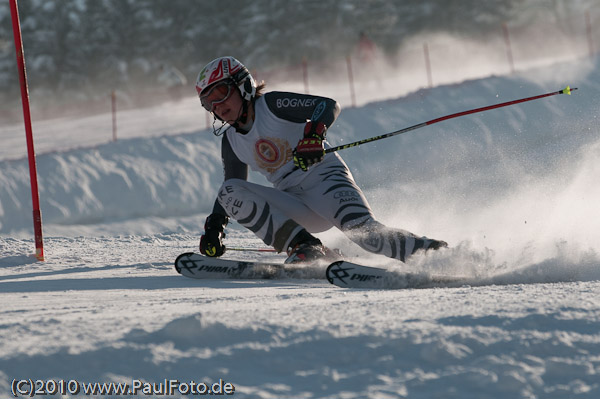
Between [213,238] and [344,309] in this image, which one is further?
[213,238]

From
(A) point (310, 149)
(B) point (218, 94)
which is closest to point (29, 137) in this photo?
(B) point (218, 94)

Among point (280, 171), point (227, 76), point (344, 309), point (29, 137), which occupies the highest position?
point (227, 76)

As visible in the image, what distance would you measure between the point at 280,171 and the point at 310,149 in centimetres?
63

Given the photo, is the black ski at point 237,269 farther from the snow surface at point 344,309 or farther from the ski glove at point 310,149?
the ski glove at point 310,149

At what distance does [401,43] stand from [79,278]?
32.8 meters

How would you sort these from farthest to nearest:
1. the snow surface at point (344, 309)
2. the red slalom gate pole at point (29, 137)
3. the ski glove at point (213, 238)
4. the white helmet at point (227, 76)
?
the red slalom gate pole at point (29, 137), the ski glove at point (213, 238), the white helmet at point (227, 76), the snow surface at point (344, 309)

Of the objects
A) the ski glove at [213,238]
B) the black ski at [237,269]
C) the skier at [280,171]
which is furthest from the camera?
the ski glove at [213,238]

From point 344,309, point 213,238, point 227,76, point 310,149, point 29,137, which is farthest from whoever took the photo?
point 29,137

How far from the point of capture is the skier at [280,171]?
457 cm

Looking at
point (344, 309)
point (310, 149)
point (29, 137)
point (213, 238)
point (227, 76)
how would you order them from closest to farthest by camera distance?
point (344, 309) → point (310, 149) → point (227, 76) → point (213, 238) → point (29, 137)

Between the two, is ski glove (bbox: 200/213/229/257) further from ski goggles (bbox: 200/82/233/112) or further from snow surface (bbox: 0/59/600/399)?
ski goggles (bbox: 200/82/233/112)

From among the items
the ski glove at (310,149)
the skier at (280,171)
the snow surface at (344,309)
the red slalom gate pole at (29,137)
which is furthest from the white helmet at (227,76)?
the red slalom gate pole at (29,137)

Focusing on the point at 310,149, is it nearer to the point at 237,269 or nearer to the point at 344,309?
the point at 237,269

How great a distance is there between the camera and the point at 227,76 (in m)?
4.81
